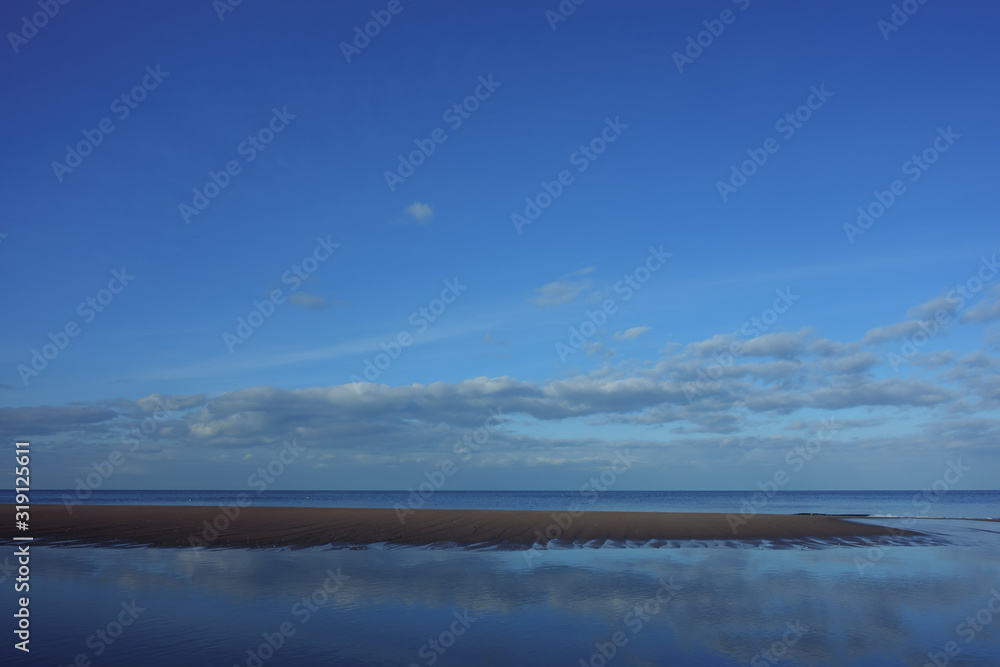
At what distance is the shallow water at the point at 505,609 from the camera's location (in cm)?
1433

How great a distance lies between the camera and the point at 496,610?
60.7 feet

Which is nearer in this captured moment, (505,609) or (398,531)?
(505,609)

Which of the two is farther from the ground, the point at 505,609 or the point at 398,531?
the point at 505,609

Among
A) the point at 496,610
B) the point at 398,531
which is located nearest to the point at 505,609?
the point at 496,610

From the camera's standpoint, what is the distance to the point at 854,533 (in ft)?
149

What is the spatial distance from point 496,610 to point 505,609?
31 centimetres

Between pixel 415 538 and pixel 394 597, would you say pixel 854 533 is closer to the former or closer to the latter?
pixel 415 538

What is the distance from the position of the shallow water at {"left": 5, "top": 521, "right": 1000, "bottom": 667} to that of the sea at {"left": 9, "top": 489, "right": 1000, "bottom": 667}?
8 centimetres

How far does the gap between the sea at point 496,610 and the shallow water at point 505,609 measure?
8cm

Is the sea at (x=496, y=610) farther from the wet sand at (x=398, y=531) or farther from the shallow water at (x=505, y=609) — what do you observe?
the wet sand at (x=398, y=531)

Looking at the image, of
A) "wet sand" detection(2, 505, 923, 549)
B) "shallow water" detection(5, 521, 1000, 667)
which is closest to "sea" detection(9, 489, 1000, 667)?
"shallow water" detection(5, 521, 1000, 667)

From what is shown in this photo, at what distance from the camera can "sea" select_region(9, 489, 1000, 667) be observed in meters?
14.3

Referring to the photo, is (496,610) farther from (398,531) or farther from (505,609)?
(398,531)

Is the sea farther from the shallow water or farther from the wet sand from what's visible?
the wet sand
